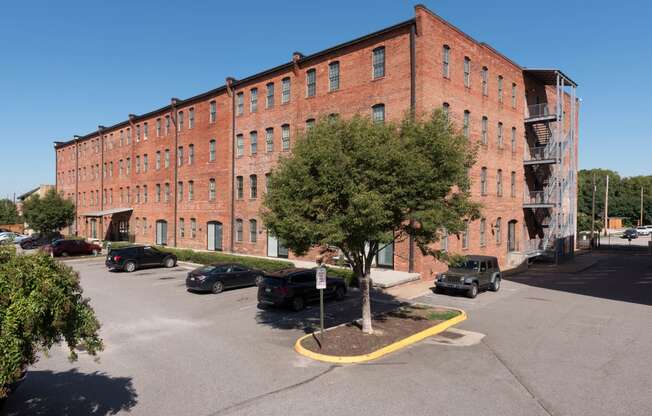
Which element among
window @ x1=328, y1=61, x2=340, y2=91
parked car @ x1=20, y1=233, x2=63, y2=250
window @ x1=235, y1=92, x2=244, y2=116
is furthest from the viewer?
parked car @ x1=20, y1=233, x2=63, y2=250

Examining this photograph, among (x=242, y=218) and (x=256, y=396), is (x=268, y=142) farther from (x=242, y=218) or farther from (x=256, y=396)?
(x=256, y=396)

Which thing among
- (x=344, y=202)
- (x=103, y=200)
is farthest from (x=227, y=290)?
(x=103, y=200)

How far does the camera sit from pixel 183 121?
40.5 meters

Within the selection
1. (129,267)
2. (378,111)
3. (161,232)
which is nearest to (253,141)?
(378,111)

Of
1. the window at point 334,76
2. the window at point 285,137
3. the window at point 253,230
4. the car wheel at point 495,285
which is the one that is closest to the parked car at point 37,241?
the window at point 253,230

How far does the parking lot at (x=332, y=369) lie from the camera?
27.3 feet

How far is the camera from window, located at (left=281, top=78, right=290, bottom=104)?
102 feet

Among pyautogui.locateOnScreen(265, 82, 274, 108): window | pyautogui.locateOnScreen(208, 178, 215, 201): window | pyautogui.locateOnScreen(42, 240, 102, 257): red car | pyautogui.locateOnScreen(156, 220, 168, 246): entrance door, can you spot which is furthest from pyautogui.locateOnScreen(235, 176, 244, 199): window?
pyautogui.locateOnScreen(42, 240, 102, 257): red car

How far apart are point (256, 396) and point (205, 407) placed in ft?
3.32

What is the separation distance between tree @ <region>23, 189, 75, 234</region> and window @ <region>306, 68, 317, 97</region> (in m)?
34.1

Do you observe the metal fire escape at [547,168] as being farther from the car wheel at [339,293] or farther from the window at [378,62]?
the car wheel at [339,293]

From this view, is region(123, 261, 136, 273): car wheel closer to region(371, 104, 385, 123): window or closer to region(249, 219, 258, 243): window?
region(249, 219, 258, 243): window

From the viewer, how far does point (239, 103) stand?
35000mm

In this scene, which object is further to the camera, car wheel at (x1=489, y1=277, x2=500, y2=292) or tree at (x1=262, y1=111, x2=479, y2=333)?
car wheel at (x1=489, y1=277, x2=500, y2=292)
